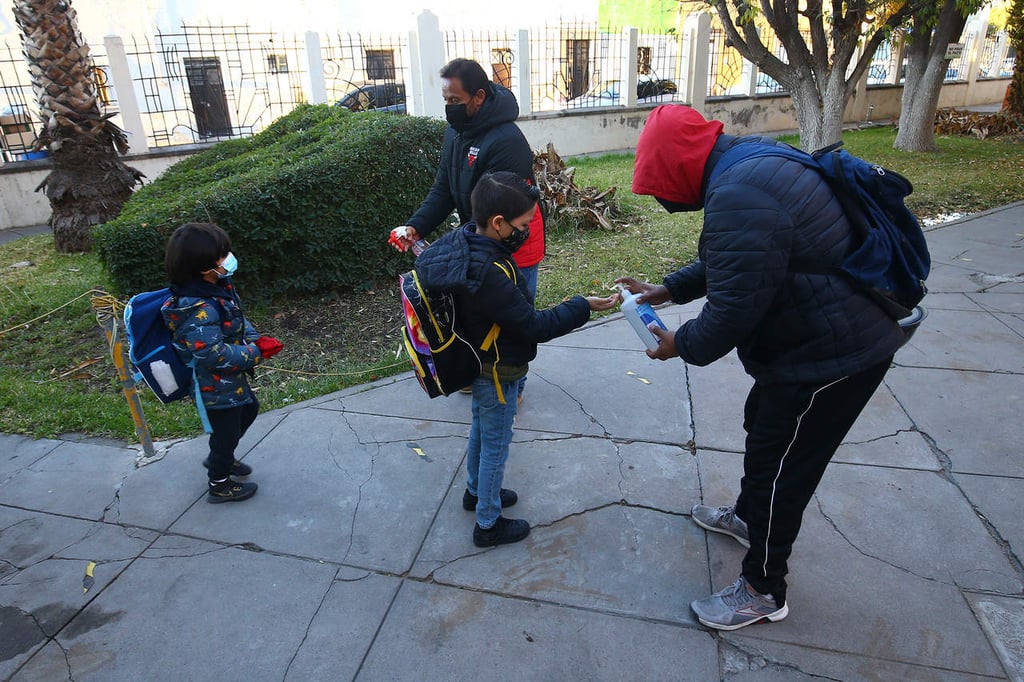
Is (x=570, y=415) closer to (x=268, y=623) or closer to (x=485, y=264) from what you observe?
(x=485, y=264)

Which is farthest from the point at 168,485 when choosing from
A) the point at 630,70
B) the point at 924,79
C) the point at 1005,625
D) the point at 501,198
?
the point at 924,79

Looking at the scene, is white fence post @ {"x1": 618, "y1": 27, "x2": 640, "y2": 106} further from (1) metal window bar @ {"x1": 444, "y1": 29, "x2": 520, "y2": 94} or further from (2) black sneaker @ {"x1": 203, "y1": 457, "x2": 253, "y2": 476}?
(2) black sneaker @ {"x1": 203, "y1": 457, "x2": 253, "y2": 476}

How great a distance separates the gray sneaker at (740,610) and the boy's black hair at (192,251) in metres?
2.41

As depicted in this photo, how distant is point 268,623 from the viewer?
7.95ft

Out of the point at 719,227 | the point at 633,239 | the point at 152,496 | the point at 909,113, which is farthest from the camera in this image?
the point at 909,113

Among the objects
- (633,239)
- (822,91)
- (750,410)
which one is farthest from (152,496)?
(822,91)

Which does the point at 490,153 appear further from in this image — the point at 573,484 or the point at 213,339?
the point at 573,484

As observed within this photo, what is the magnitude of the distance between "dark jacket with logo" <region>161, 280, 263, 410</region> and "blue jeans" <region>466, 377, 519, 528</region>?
1.09 m

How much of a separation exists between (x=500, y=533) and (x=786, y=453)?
1247mm

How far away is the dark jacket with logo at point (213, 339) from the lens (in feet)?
8.95

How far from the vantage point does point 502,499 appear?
9.91ft

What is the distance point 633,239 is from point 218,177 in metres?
4.47

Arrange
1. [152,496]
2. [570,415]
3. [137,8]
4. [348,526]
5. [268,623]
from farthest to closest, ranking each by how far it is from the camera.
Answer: [137,8], [570,415], [152,496], [348,526], [268,623]

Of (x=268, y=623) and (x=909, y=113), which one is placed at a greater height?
(x=909, y=113)
